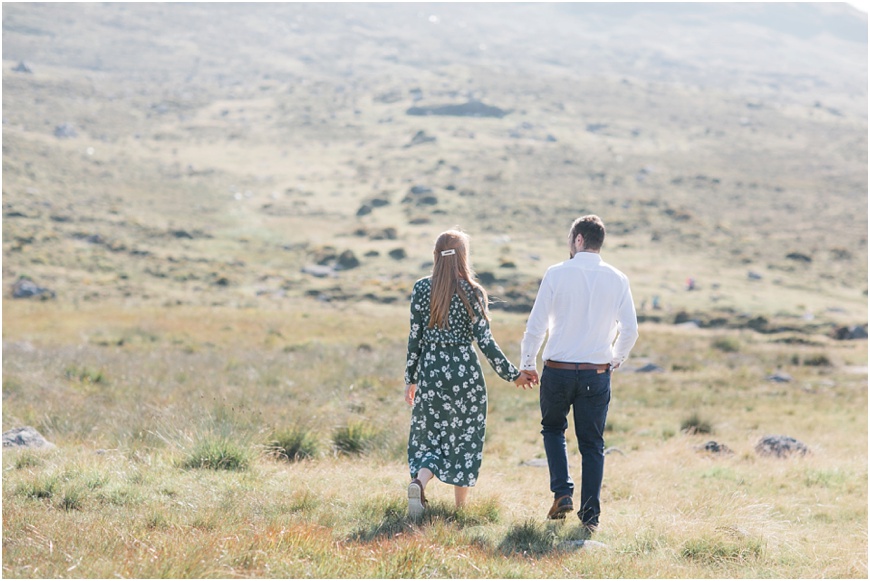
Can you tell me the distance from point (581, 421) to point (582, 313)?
793 mm

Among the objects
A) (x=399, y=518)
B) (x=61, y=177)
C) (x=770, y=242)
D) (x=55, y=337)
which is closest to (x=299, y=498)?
(x=399, y=518)

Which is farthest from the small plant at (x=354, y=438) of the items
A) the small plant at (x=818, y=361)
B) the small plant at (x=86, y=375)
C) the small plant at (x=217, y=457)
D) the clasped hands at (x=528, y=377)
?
the small plant at (x=818, y=361)

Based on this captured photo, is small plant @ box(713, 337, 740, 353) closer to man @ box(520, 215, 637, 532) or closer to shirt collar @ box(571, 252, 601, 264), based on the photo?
man @ box(520, 215, 637, 532)

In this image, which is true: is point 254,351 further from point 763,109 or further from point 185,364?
point 763,109

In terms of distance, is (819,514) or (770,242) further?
(770,242)

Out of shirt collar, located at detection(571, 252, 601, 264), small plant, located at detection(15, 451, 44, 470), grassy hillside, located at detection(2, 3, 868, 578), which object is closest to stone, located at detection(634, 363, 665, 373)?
grassy hillside, located at detection(2, 3, 868, 578)

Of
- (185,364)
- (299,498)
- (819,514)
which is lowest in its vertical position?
(185,364)

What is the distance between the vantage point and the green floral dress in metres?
5.51

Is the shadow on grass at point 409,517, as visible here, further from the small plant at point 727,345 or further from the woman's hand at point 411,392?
the small plant at point 727,345

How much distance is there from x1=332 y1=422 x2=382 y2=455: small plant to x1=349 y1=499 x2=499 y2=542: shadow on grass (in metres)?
2.78

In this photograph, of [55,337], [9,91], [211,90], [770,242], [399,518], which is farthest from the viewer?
[211,90]

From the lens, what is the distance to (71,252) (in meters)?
48.5

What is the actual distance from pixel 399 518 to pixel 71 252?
49.3 meters

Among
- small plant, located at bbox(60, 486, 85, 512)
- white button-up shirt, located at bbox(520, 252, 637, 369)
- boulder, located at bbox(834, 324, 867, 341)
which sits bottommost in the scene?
boulder, located at bbox(834, 324, 867, 341)
